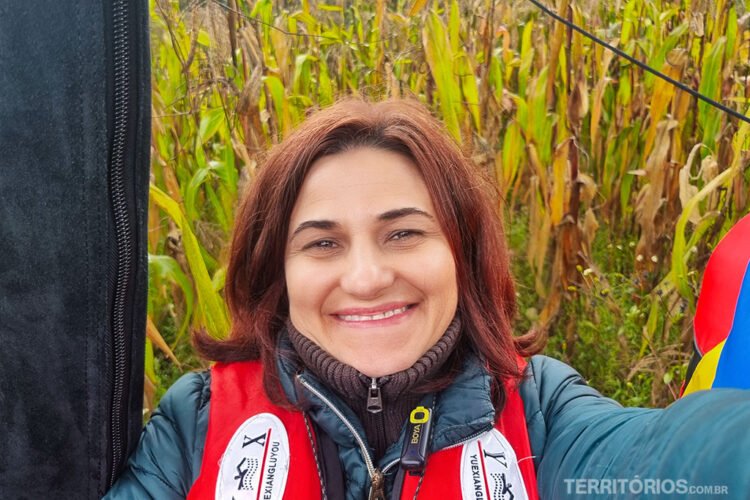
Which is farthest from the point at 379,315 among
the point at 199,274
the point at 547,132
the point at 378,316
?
the point at 547,132

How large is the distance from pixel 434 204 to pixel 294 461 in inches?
19.4

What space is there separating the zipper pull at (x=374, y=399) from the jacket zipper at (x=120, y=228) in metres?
0.39

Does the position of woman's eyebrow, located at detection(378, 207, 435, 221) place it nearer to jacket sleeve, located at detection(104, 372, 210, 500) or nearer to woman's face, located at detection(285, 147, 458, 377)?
woman's face, located at detection(285, 147, 458, 377)

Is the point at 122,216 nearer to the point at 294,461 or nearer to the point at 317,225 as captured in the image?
the point at 317,225

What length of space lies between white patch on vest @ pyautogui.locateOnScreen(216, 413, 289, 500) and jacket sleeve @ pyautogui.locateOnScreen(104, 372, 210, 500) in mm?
73

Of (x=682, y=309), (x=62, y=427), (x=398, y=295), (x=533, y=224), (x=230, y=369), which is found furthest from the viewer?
(x=533, y=224)

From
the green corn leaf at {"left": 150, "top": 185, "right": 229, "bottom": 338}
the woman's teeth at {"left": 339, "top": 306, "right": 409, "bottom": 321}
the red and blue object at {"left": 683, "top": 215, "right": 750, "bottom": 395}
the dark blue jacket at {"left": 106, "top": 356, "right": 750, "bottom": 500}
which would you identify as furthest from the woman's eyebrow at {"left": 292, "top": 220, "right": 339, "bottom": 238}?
the red and blue object at {"left": 683, "top": 215, "right": 750, "bottom": 395}

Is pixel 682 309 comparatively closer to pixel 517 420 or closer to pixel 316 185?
pixel 517 420

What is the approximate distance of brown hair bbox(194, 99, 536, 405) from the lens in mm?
1246

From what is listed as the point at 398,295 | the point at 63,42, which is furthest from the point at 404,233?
the point at 63,42

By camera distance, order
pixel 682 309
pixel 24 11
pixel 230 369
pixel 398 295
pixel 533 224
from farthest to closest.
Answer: pixel 533 224
pixel 682 309
pixel 230 369
pixel 398 295
pixel 24 11

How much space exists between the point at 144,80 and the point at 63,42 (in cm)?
10

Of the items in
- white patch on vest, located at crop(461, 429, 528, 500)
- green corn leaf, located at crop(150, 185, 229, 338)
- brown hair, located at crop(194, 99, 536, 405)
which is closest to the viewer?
white patch on vest, located at crop(461, 429, 528, 500)

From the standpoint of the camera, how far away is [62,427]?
1039 mm
